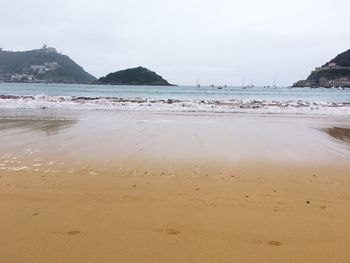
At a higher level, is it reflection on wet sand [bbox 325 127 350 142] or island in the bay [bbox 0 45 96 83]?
island in the bay [bbox 0 45 96 83]

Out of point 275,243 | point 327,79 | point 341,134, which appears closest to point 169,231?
point 275,243

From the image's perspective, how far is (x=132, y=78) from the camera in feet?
520

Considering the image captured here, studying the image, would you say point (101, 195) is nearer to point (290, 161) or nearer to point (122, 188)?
point (122, 188)

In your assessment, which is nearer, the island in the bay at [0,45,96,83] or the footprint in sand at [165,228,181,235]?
the footprint in sand at [165,228,181,235]

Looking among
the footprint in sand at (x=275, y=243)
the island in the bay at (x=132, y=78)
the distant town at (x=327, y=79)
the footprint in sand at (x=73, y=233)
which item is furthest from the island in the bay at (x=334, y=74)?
the footprint in sand at (x=73, y=233)

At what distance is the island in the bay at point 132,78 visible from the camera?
6216 inches

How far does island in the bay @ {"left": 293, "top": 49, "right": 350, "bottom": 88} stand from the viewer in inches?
5589

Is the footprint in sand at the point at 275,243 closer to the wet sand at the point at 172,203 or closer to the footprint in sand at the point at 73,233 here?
the wet sand at the point at 172,203

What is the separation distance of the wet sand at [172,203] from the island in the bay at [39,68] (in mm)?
166734

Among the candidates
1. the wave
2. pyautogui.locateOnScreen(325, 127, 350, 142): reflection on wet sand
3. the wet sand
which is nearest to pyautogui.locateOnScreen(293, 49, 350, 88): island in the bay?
the wave

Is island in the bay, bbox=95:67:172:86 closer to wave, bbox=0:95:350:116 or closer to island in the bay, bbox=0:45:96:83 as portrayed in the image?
island in the bay, bbox=0:45:96:83

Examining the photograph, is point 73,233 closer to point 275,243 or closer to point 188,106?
point 275,243

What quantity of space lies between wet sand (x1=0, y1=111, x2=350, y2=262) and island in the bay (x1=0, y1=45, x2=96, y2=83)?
167 meters

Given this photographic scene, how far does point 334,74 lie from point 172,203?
158 m
